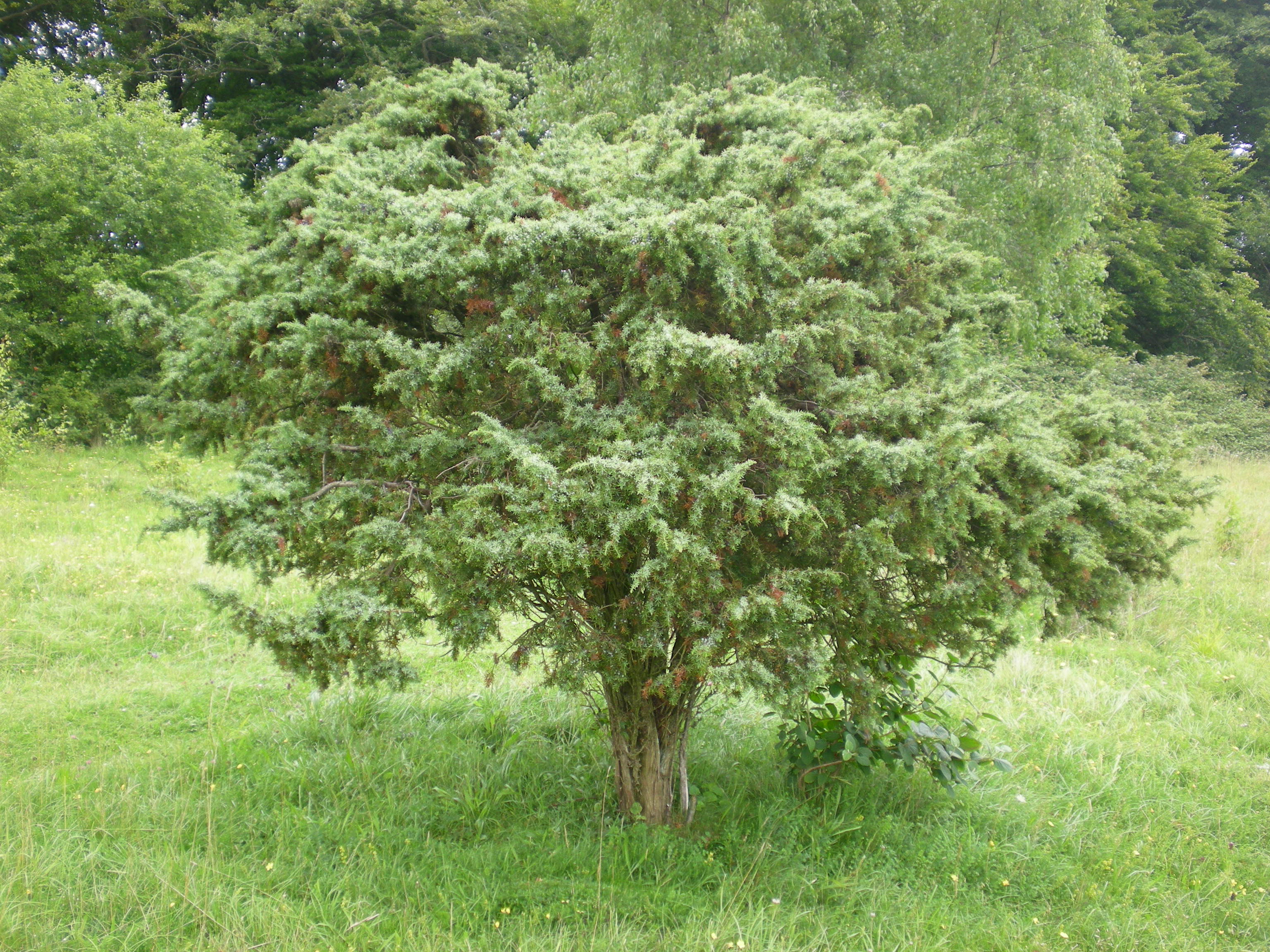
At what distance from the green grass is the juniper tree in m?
0.91

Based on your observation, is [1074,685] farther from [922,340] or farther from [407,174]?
[407,174]

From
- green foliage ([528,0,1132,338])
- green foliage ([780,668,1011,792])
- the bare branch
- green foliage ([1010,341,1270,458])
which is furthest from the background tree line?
green foliage ([780,668,1011,792])

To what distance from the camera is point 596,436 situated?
110 inches

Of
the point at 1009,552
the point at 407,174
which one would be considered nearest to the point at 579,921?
the point at 1009,552

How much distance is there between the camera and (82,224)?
1359 centimetres

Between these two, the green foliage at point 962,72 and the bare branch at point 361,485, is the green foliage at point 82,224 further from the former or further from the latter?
the bare branch at point 361,485

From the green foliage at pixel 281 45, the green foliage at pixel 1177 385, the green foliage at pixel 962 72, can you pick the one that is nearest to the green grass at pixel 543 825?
the green foliage at pixel 962 72

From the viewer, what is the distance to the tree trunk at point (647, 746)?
3.56 m

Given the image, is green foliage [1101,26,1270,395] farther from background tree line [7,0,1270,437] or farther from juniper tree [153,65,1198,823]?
juniper tree [153,65,1198,823]

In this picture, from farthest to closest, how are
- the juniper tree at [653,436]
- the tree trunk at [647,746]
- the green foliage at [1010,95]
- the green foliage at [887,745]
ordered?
the green foliage at [1010,95] → the green foliage at [887,745] → the tree trunk at [647,746] → the juniper tree at [653,436]

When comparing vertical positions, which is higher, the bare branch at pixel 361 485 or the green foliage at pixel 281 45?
the green foliage at pixel 281 45

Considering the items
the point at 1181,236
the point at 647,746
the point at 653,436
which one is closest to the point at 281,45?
the point at 653,436

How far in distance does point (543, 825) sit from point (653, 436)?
2.16 meters

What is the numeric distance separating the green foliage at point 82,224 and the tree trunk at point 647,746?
41.7 ft
